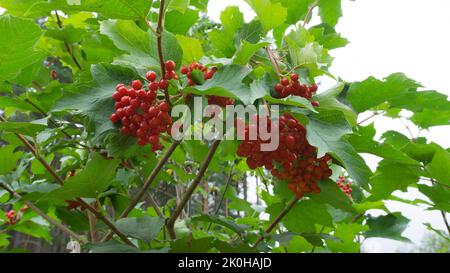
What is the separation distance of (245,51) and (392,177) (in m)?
0.85

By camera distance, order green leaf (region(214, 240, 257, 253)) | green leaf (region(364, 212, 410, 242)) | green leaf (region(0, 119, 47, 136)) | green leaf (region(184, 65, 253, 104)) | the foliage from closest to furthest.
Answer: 1. green leaf (region(184, 65, 253, 104))
2. the foliage
3. green leaf (region(0, 119, 47, 136))
4. green leaf (region(214, 240, 257, 253))
5. green leaf (region(364, 212, 410, 242))

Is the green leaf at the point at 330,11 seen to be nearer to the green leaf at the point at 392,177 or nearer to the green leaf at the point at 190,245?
the green leaf at the point at 392,177

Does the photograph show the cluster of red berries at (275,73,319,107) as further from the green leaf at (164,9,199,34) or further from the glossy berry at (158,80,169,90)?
the green leaf at (164,9,199,34)

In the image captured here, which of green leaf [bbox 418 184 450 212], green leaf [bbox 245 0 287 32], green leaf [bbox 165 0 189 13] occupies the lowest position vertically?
green leaf [bbox 418 184 450 212]

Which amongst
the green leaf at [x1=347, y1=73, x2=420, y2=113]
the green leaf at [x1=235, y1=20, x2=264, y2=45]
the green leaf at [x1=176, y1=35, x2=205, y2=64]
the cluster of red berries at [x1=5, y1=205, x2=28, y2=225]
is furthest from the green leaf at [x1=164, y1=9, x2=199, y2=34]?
the cluster of red berries at [x1=5, y1=205, x2=28, y2=225]

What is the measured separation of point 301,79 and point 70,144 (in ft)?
3.28

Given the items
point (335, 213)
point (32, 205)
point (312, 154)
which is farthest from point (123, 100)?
point (335, 213)

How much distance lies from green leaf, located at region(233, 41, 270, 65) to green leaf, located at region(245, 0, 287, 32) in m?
0.24

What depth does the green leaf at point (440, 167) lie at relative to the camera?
144cm

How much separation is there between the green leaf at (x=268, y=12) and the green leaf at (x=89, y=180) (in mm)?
763

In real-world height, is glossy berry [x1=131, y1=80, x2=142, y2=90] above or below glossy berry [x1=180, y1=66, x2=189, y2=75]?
below

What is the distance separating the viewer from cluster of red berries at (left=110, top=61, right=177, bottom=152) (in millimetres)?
1175

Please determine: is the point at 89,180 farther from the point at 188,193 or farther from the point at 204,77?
the point at 204,77

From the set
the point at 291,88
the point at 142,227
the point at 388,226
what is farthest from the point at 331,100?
the point at 388,226
